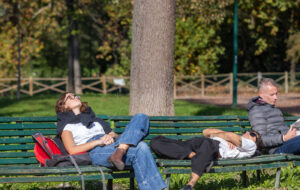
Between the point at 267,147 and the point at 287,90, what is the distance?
23.1 m

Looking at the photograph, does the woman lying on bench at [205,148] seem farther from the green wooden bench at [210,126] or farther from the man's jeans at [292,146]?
the man's jeans at [292,146]

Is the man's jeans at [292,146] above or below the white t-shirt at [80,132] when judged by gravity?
below

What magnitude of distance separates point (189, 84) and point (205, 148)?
22.5m

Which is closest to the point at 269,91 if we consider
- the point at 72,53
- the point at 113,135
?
the point at 113,135

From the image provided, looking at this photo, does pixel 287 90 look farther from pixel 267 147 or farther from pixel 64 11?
pixel 267 147

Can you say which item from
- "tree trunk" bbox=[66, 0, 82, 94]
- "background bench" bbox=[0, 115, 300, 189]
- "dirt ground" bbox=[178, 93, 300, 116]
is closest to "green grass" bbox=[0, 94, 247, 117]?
"dirt ground" bbox=[178, 93, 300, 116]

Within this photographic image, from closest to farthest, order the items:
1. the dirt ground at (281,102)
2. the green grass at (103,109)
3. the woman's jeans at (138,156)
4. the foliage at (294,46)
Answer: the woman's jeans at (138,156)
the green grass at (103,109)
the dirt ground at (281,102)
the foliage at (294,46)

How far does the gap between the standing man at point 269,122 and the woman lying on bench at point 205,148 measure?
0.53 ft

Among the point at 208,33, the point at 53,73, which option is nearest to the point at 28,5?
the point at 208,33

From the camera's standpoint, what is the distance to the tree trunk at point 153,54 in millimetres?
7750

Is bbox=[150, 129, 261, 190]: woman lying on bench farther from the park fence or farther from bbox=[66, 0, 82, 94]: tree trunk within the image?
the park fence

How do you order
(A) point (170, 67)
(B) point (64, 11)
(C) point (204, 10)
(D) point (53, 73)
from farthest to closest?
(D) point (53, 73) → (B) point (64, 11) → (C) point (204, 10) → (A) point (170, 67)

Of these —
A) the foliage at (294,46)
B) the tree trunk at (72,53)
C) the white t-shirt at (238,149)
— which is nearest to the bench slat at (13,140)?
the white t-shirt at (238,149)

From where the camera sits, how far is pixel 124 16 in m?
27.0
